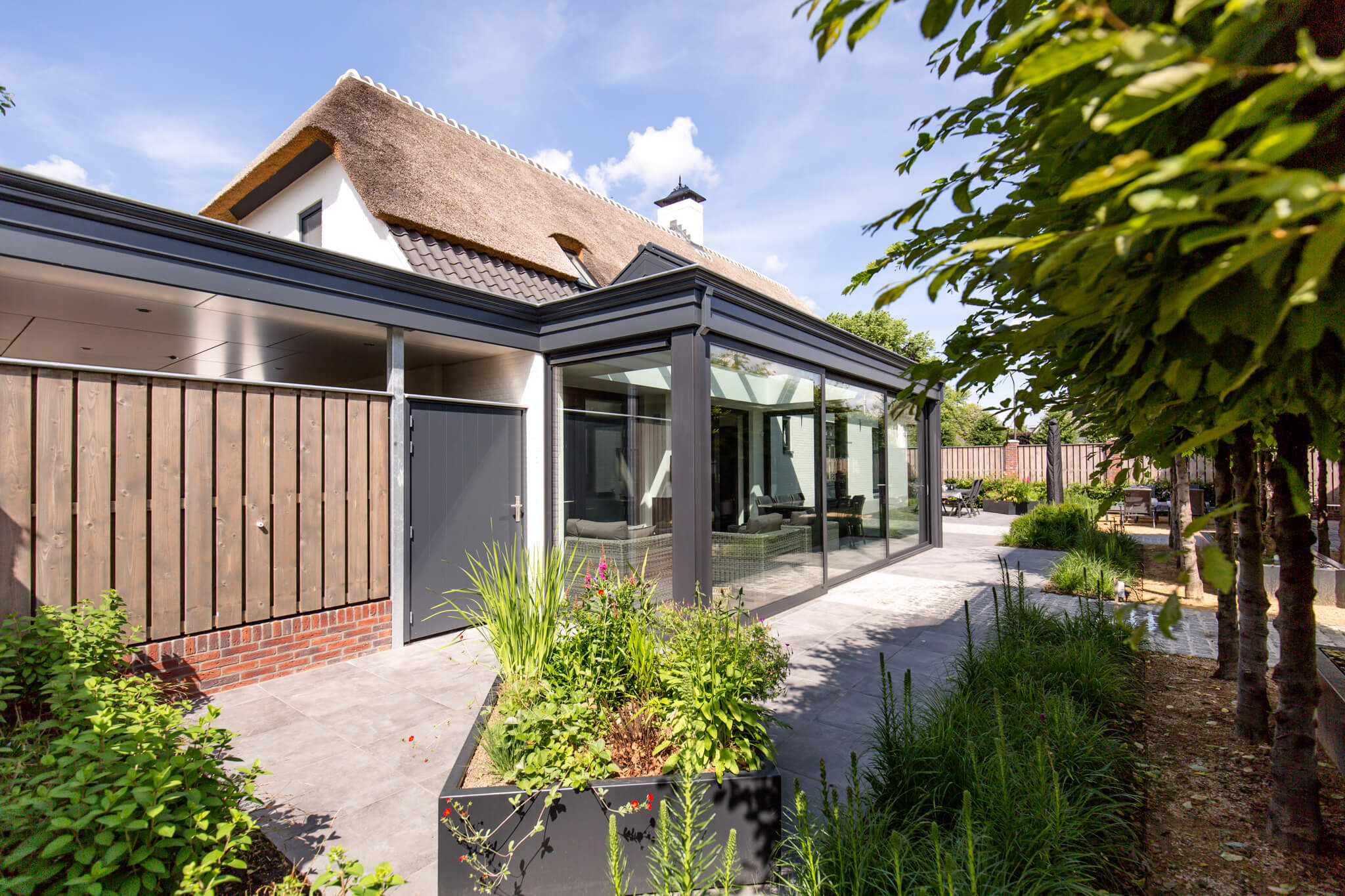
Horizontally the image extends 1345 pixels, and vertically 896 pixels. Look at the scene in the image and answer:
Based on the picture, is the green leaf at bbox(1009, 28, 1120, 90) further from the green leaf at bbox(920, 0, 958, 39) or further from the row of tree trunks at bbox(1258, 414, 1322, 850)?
the row of tree trunks at bbox(1258, 414, 1322, 850)

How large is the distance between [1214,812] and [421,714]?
379 cm

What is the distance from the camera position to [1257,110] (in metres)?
0.65

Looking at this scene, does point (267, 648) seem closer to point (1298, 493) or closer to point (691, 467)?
point (691, 467)

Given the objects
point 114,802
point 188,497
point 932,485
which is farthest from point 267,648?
point 932,485

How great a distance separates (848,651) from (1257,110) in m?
4.50

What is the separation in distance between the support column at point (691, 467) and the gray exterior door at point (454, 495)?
1.68 m

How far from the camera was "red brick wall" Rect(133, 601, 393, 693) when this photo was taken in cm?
386

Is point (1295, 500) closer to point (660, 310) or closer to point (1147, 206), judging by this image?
point (1147, 206)

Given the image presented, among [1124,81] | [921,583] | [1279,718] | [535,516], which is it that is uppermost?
[1124,81]

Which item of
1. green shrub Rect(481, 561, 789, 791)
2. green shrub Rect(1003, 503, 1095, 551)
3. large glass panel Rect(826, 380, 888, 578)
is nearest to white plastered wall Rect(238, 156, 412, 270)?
green shrub Rect(481, 561, 789, 791)

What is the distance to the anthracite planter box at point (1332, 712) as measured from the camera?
2.52 m

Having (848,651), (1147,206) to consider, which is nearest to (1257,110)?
(1147,206)

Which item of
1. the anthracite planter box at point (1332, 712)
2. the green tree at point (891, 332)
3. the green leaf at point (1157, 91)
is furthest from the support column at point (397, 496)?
the green tree at point (891, 332)

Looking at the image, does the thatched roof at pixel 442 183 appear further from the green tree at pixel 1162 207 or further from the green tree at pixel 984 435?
the green tree at pixel 984 435
